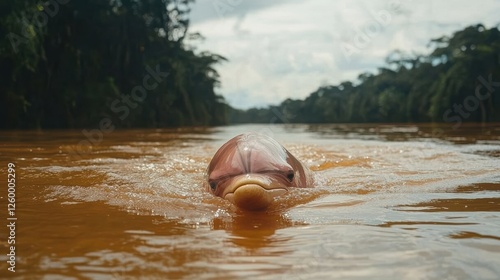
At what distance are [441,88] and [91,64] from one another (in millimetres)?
31871

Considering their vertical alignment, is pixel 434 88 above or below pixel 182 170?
above

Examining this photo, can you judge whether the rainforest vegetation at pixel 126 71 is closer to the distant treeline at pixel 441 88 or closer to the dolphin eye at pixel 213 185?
the distant treeline at pixel 441 88

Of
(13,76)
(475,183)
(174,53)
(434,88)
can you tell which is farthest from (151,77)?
(475,183)

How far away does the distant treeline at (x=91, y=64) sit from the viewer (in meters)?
20.8

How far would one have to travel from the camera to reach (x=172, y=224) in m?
3.09

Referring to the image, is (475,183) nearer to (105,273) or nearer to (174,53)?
(105,273)

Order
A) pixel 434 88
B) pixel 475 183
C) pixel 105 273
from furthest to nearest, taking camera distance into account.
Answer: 1. pixel 434 88
2. pixel 475 183
3. pixel 105 273

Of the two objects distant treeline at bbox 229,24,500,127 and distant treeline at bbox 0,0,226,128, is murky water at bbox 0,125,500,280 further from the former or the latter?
distant treeline at bbox 229,24,500,127

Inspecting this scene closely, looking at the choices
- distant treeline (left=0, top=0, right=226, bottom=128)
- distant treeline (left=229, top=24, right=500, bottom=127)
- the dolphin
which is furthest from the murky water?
distant treeline (left=229, top=24, right=500, bottom=127)

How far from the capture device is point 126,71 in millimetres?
36188

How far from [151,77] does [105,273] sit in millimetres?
37243

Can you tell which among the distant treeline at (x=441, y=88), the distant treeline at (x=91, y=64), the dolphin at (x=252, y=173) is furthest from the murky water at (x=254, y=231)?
the distant treeline at (x=441, y=88)

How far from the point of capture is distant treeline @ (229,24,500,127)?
148 ft

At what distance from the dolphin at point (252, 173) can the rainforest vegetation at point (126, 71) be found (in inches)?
683
